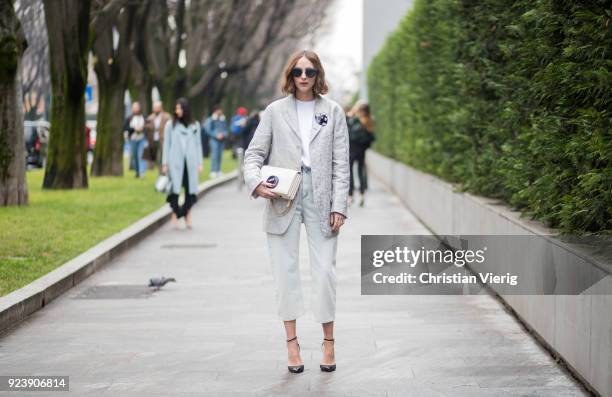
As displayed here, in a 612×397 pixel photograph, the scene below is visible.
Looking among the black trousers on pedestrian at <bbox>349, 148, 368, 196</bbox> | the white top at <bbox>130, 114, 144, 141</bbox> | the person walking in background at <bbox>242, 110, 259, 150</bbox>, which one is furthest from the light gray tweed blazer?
the white top at <bbox>130, 114, 144, 141</bbox>

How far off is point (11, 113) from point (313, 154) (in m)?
12.5

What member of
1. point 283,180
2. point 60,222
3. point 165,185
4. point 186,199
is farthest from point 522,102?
point 165,185

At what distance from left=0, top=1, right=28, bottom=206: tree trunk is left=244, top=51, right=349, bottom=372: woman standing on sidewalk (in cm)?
1162

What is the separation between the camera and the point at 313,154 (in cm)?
721

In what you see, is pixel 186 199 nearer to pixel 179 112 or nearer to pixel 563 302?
pixel 179 112

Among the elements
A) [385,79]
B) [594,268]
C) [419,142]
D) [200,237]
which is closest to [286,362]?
[594,268]

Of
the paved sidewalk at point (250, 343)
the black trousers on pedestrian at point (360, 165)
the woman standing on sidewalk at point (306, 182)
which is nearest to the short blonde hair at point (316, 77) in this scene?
the woman standing on sidewalk at point (306, 182)

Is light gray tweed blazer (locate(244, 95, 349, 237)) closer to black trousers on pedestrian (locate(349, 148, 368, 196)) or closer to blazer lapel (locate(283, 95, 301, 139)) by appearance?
blazer lapel (locate(283, 95, 301, 139))

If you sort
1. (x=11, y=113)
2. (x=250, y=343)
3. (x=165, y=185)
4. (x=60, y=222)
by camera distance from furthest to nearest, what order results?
(x=11, y=113), (x=165, y=185), (x=60, y=222), (x=250, y=343)

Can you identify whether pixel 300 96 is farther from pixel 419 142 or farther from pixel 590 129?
pixel 419 142

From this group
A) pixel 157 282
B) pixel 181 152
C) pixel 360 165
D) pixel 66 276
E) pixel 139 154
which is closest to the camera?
pixel 66 276

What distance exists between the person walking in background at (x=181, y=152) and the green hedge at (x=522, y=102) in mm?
3302

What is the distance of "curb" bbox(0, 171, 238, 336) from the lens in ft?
29.7

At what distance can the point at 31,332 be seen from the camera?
344 inches
